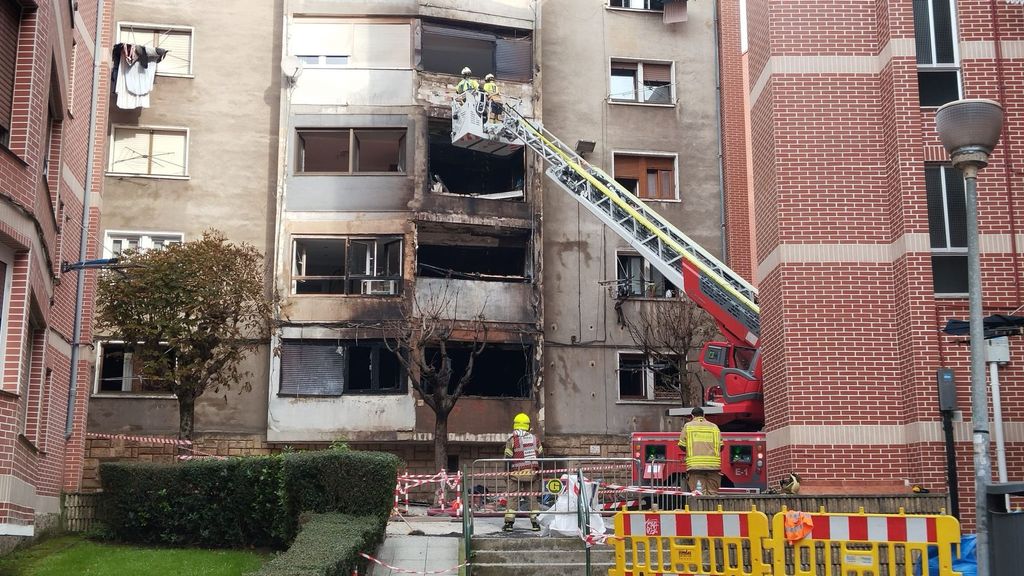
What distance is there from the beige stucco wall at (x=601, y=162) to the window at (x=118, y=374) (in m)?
9.95

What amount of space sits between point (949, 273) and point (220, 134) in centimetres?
1939

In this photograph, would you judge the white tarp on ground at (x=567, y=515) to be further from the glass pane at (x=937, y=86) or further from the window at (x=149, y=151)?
the window at (x=149, y=151)

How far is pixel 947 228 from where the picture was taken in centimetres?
1661

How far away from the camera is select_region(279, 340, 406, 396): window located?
27.7 m

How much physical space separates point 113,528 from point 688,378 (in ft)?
51.2

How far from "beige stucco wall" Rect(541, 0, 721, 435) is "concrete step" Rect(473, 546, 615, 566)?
14.3m

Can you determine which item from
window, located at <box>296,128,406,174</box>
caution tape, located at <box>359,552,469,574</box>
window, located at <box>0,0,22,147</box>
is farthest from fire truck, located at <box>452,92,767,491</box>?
window, located at <box>0,0,22,147</box>

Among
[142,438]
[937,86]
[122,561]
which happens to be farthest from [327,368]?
[937,86]

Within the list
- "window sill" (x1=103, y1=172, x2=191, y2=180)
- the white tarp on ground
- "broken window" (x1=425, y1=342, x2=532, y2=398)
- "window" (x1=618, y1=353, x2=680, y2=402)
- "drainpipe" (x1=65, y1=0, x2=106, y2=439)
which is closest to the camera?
the white tarp on ground

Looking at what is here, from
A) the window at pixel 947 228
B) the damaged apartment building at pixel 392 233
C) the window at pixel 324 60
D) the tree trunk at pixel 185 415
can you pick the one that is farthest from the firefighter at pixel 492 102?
the window at pixel 947 228

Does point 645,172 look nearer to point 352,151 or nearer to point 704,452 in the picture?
point 352,151

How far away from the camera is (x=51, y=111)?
57.7 feet

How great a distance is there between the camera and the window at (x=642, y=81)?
3184 centimetres

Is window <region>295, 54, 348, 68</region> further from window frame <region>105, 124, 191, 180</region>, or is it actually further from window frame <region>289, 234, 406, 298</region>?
window frame <region>289, 234, 406, 298</region>
